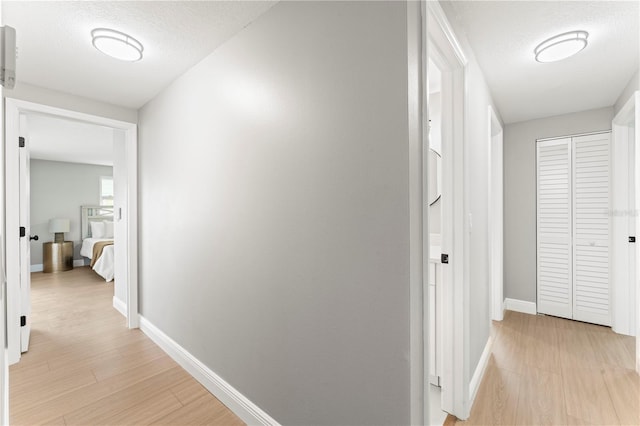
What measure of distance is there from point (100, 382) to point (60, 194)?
598cm

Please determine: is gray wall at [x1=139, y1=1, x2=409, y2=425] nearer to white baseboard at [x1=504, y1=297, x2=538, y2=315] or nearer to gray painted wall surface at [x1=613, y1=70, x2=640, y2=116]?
gray painted wall surface at [x1=613, y1=70, x2=640, y2=116]

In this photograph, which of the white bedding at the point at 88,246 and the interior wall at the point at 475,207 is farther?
the white bedding at the point at 88,246

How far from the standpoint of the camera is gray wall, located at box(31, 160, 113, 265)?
6133 millimetres

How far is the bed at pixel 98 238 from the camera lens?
205 inches

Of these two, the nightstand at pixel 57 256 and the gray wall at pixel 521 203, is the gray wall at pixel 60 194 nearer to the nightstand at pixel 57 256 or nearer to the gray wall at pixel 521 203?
the nightstand at pixel 57 256

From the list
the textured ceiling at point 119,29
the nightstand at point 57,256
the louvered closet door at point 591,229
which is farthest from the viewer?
the nightstand at point 57,256

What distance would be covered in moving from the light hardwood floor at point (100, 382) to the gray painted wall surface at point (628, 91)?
3.87 m

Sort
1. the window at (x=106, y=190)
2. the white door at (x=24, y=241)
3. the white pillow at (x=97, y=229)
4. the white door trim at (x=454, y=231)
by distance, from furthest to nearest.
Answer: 1. the window at (x=106, y=190)
2. the white pillow at (x=97, y=229)
3. the white door at (x=24, y=241)
4. the white door trim at (x=454, y=231)

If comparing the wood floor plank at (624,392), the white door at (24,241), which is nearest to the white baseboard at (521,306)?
the wood floor plank at (624,392)

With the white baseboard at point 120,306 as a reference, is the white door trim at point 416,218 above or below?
above

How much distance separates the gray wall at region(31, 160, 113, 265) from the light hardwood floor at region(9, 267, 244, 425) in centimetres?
375

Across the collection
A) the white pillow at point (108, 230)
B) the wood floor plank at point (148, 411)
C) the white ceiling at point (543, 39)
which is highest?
the white ceiling at point (543, 39)

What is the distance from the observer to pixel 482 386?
2.16 m

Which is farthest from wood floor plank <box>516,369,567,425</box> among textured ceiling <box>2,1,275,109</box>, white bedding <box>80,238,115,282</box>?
white bedding <box>80,238,115,282</box>
